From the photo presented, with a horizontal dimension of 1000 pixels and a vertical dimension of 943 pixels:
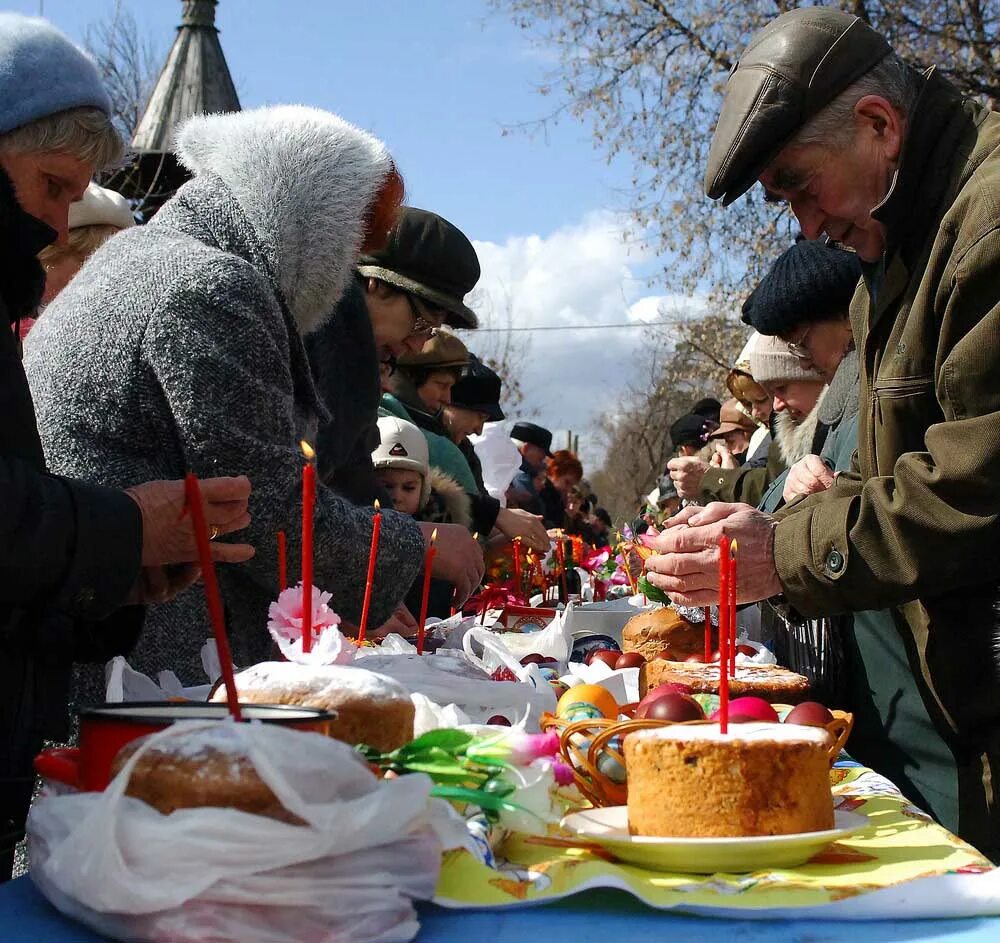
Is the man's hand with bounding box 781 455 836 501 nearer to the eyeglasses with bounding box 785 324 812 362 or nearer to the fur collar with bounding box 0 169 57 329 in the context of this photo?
the eyeglasses with bounding box 785 324 812 362

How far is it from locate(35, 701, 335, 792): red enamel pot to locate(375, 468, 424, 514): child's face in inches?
131

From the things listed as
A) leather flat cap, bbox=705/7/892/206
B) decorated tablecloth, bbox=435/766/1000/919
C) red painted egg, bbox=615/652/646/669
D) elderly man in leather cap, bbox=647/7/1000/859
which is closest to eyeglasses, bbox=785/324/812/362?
elderly man in leather cap, bbox=647/7/1000/859

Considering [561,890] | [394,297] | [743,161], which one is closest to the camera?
[561,890]

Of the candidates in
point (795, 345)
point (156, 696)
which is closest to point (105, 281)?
point (156, 696)

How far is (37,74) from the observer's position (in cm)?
201

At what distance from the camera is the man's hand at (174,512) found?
1643 mm

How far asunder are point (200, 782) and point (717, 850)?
548 mm

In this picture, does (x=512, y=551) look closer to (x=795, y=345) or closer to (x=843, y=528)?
(x=795, y=345)

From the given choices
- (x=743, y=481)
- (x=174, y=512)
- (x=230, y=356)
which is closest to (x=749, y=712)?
(x=174, y=512)

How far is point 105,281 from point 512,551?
2709 mm

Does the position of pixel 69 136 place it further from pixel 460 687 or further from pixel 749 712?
pixel 749 712

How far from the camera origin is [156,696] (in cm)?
192

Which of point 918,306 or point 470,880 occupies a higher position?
point 918,306

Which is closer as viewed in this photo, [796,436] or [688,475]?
[796,436]
